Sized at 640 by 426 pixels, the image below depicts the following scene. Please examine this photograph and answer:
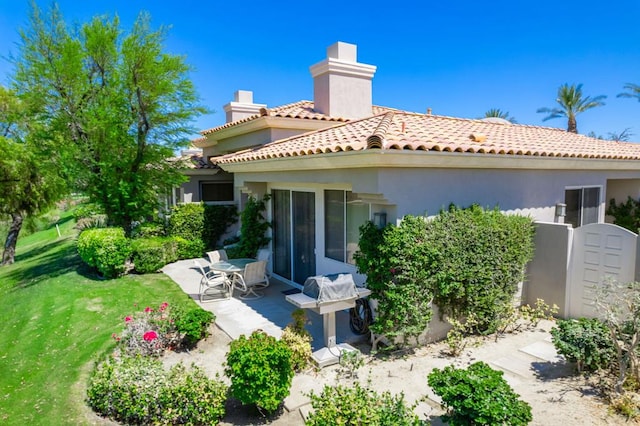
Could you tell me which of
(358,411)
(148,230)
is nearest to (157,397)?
(358,411)

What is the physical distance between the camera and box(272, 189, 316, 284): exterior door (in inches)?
451

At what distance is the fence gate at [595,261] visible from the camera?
8.45 meters

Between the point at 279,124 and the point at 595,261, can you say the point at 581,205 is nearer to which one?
the point at 595,261

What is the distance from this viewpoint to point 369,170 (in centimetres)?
755

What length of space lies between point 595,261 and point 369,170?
597 cm

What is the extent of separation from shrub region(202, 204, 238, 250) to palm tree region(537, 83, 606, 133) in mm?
33831

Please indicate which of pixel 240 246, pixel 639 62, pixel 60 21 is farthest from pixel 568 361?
pixel 639 62

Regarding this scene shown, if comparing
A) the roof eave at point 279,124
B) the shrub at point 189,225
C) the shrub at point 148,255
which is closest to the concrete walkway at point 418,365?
the shrub at point 148,255

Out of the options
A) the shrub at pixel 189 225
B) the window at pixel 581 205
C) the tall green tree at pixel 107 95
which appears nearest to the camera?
the window at pixel 581 205

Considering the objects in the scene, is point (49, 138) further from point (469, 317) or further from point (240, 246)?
point (469, 317)

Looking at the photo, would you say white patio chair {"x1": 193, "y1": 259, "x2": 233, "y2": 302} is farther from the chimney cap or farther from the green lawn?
the chimney cap

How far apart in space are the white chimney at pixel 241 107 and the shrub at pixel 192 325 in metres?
14.6

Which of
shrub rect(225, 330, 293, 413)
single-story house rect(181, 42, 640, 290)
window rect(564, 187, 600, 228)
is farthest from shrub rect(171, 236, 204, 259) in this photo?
window rect(564, 187, 600, 228)

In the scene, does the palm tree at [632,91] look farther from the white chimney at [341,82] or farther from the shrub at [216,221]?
the shrub at [216,221]
